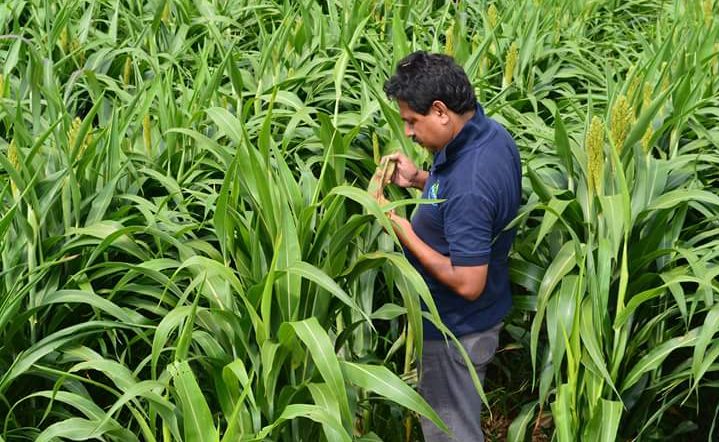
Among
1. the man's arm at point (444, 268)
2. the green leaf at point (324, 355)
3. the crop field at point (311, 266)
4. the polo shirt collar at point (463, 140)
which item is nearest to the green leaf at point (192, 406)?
the crop field at point (311, 266)

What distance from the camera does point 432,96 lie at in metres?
2.25

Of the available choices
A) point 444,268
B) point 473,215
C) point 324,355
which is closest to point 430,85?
point 473,215

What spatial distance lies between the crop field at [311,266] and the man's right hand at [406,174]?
0.14 meters

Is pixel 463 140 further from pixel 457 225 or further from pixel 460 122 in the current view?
pixel 457 225

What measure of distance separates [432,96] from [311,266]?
46 cm

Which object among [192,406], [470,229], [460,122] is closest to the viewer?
[192,406]

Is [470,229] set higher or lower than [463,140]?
lower

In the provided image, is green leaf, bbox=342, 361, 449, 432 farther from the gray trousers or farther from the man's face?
the man's face

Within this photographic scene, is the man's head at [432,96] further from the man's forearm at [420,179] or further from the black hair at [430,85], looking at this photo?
the man's forearm at [420,179]

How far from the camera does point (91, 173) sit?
8.38 feet

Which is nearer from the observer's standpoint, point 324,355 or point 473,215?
point 324,355

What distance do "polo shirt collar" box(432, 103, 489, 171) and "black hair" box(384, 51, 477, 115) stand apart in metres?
0.04

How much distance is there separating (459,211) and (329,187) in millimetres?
476

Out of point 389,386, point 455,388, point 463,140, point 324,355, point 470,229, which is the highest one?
point 463,140
